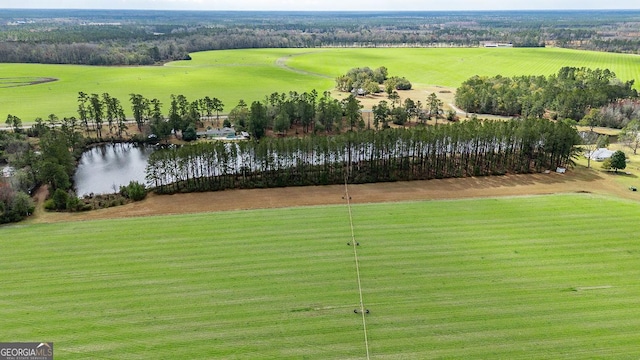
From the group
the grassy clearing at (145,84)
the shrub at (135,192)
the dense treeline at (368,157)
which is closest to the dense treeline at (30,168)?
the shrub at (135,192)

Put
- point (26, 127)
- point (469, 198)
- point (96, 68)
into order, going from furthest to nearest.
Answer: point (96, 68) → point (26, 127) → point (469, 198)

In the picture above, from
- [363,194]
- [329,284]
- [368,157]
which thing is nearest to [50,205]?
[329,284]

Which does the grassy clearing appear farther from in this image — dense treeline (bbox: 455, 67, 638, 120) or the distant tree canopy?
dense treeline (bbox: 455, 67, 638, 120)

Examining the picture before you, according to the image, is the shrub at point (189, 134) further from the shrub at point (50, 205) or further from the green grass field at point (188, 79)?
the shrub at point (50, 205)

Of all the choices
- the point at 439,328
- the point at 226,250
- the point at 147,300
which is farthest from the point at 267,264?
the point at 439,328

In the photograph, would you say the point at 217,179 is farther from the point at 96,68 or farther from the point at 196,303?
the point at 96,68

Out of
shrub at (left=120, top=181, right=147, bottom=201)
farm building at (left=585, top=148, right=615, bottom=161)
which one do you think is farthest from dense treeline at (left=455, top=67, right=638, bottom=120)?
shrub at (left=120, top=181, right=147, bottom=201)

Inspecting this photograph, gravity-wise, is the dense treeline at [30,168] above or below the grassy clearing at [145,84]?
below
